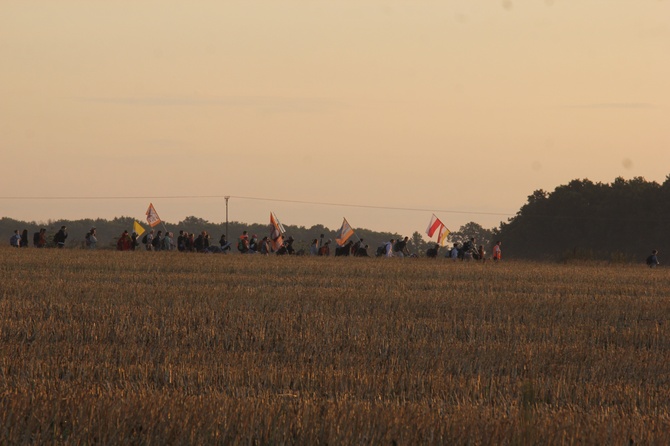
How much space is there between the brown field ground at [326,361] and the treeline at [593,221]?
53.1m

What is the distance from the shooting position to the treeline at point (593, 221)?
81.9 metres

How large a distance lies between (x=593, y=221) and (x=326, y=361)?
7495 cm

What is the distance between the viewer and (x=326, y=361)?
14086mm

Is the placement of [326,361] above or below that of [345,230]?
below

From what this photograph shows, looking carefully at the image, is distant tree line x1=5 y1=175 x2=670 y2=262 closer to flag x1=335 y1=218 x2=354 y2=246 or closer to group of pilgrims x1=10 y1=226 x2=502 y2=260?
flag x1=335 y1=218 x2=354 y2=246

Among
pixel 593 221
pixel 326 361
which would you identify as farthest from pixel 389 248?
pixel 593 221

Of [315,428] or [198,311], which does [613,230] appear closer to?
[198,311]

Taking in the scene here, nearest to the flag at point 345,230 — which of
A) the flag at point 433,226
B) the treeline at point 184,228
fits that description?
the flag at point 433,226

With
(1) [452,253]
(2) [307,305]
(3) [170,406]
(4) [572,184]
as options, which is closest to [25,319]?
(2) [307,305]

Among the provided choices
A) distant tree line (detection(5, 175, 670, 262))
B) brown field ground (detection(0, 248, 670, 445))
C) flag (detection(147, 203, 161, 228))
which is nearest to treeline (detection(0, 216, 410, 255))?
distant tree line (detection(5, 175, 670, 262))

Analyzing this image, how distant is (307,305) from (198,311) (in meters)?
2.94

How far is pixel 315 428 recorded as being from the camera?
323 inches

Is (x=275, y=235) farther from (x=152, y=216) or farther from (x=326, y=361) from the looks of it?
(x=326, y=361)

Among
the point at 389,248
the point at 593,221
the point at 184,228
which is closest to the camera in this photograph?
the point at 389,248
